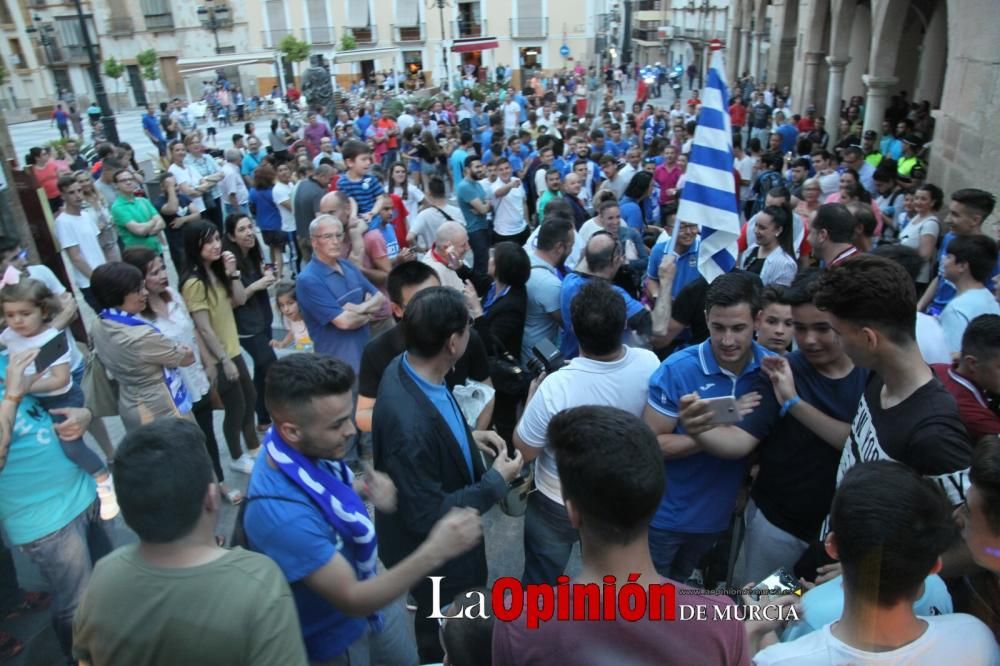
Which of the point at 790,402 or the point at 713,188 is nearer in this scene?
the point at 790,402

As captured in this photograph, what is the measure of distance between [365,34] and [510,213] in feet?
151

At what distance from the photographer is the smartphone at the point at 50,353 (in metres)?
3.10

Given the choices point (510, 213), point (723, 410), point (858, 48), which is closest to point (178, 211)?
point (510, 213)

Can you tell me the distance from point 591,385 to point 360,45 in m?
50.9

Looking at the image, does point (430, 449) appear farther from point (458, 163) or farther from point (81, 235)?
point (458, 163)

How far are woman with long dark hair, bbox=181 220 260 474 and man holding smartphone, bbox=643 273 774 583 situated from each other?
116 inches

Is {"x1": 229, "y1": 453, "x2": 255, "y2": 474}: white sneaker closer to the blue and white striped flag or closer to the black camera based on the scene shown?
the black camera

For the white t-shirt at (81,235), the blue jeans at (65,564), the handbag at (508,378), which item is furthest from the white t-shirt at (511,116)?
the blue jeans at (65,564)

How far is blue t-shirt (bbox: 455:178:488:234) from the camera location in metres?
7.82

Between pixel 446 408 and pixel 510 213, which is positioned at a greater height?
pixel 446 408

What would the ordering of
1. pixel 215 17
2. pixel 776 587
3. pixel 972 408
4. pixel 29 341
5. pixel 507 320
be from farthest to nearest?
1. pixel 215 17
2. pixel 507 320
3. pixel 29 341
4. pixel 972 408
5. pixel 776 587

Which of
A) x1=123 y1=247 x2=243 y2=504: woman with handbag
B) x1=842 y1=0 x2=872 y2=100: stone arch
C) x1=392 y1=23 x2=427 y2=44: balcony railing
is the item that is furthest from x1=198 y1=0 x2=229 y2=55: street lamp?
x1=123 y1=247 x2=243 y2=504: woman with handbag

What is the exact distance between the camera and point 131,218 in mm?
6941

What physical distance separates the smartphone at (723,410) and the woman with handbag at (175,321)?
8.78ft
